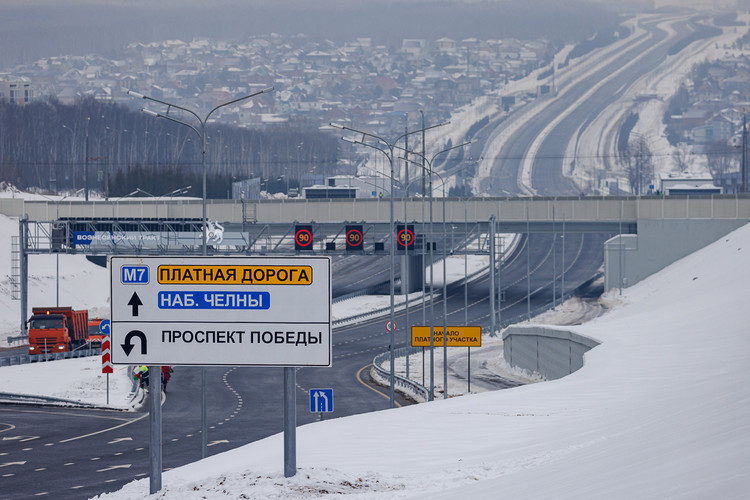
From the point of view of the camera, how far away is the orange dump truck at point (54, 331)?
66750mm

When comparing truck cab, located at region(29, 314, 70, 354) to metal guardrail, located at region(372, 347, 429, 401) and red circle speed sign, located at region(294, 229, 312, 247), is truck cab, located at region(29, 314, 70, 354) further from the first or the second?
red circle speed sign, located at region(294, 229, 312, 247)

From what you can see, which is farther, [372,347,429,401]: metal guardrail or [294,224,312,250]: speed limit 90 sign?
[294,224,312,250]: speed limit 90 sign

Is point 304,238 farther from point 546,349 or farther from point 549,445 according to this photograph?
point 549,445

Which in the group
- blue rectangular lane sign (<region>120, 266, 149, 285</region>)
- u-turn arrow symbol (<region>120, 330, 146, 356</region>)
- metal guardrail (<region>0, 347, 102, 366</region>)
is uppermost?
blue rectangular lane sign (<region>120, 266, 149, 285</region>)

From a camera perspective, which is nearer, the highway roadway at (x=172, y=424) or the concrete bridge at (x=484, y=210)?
the highway roadway at (x=172, y=424)

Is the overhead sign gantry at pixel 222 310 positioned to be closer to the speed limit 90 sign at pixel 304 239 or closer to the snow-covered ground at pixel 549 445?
the snow-covered ground at pixel 549 445

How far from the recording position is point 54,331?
67500 mm

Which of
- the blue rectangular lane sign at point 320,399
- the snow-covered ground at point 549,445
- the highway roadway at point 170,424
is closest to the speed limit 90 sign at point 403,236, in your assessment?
the highway roadway at point 170,424

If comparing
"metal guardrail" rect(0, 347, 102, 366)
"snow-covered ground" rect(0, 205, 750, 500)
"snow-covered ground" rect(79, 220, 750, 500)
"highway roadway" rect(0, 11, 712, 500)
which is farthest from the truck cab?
"snow-covered ground" rect(79, 220, 750, 500)

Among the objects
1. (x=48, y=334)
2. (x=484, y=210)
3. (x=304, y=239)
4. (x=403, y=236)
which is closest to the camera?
(x=48, y=334)

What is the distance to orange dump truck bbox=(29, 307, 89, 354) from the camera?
6675cm

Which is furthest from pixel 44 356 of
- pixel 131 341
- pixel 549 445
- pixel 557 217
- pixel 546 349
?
pixel 549 445

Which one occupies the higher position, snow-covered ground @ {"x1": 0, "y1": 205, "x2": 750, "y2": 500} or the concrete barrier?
snow-covered ground @ {"x1": 0, "y1": 205, "x2": 750, "y2": 500}

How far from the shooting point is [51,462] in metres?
34.3
